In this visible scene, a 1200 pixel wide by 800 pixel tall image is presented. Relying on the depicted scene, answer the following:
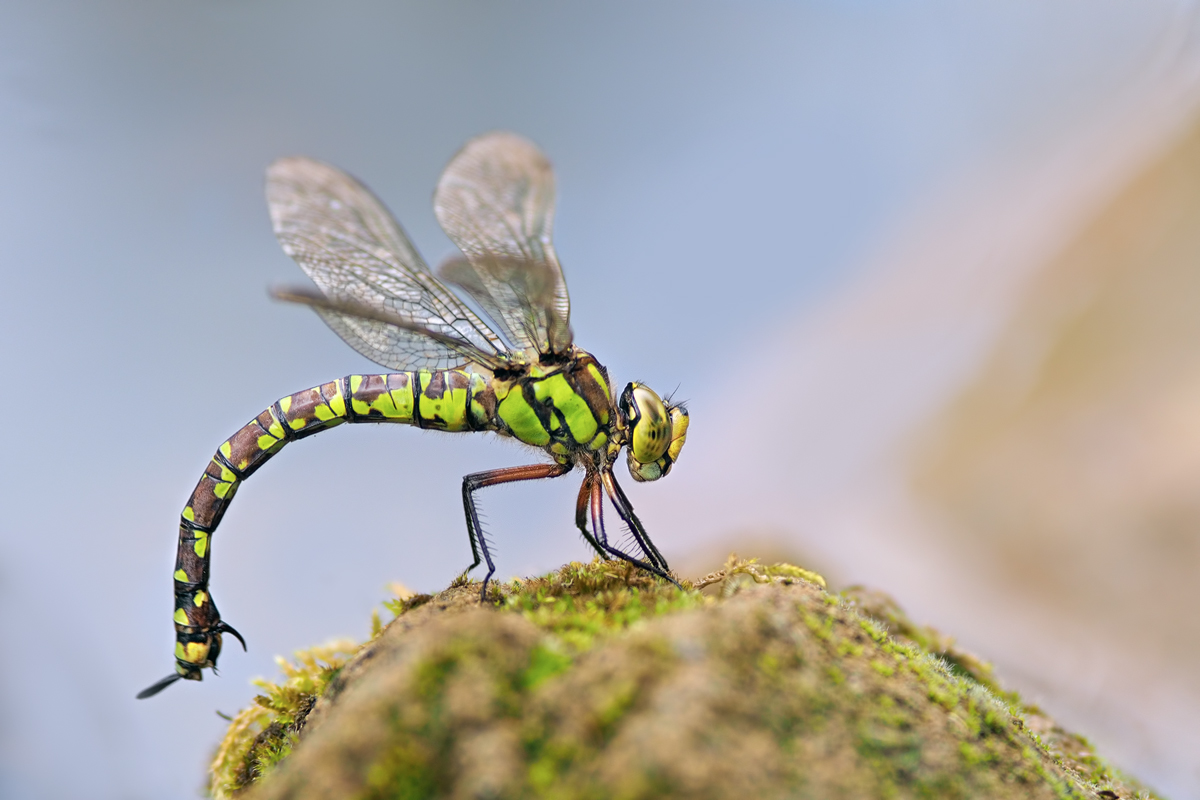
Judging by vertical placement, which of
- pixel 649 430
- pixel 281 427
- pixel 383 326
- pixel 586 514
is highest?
pixel 383 326

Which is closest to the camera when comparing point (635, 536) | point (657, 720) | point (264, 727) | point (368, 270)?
point (657, 720)

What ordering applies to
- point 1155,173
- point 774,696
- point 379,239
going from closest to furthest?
point 774,696 < point 379,239 < point 1155,173

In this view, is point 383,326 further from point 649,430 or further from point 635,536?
point 635,536

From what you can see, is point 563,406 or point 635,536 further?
point 563,406

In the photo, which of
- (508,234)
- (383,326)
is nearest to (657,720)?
(508,234)

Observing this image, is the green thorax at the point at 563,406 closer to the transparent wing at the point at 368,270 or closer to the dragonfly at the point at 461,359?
the dragonfly at the point at 461,359

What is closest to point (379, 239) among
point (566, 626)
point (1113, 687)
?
point (566, 626)

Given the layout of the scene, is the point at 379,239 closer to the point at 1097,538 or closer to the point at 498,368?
the point at 498,368
